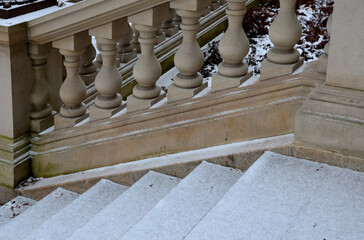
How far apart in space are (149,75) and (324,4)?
5.14 meters

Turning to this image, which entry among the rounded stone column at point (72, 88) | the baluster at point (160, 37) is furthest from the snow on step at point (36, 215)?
the baluster at point (160, 37)

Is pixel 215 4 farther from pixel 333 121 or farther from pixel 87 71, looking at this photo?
pixel 333 121

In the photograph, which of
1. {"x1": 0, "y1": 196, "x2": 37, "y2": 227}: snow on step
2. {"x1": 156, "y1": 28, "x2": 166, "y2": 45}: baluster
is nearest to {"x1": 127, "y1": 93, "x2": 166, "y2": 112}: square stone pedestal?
{"x1": 0, "y1": 196, "x2": 37, "y2": 227}: snow on step

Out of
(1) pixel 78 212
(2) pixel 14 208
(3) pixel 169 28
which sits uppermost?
(3) pixel 169 28

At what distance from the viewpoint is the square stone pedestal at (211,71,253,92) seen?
11.1 ft

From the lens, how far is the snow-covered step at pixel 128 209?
9.83ft

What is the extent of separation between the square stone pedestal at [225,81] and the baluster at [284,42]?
13cm

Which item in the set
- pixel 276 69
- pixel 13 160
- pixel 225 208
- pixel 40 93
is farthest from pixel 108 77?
pixel 225 208

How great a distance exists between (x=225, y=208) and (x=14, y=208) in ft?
6.15

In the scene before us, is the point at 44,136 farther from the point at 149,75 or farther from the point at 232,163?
the point at 232,163

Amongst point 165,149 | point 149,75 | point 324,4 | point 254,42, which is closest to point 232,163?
point 165,149

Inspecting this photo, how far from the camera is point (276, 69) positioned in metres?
3.27

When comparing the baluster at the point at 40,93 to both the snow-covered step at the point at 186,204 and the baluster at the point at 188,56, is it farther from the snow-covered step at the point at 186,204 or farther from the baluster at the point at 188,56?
the snow-covered step at the point at 186,204

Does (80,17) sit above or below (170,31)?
above
